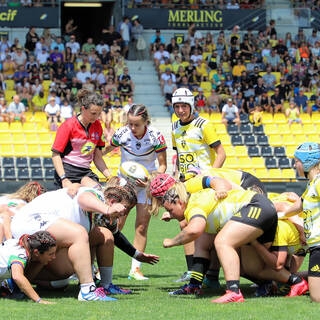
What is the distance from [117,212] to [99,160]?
7.80 ft

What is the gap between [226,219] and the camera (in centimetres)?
678

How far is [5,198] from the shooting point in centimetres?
790

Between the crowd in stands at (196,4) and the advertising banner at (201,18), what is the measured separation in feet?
0.96

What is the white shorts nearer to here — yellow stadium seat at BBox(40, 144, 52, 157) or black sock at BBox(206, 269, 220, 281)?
black sock at BBox(206, 269, 220, 281)

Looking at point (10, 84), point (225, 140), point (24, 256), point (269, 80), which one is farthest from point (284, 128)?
point (24, 256)

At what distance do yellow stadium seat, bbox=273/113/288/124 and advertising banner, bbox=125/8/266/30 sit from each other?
21.9ft

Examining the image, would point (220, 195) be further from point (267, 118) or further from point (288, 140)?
point (267, 118)

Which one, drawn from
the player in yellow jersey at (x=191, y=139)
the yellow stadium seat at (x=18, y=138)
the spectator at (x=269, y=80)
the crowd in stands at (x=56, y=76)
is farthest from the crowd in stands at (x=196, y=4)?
the player in yellow jersey at (x=191, y=139)

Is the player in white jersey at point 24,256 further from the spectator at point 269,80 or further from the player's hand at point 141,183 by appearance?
the spectator at point 269,80

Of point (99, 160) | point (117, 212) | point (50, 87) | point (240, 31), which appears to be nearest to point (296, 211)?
point (117, 212)

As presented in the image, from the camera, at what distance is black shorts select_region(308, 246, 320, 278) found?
6504 mm

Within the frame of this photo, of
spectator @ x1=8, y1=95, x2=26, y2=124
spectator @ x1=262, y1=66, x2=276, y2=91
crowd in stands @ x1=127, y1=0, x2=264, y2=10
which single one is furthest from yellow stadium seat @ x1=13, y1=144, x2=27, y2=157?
crowd in stands @ x1=127, y1=0, x2=264, y2=10

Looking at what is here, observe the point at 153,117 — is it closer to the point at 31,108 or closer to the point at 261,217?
the point at 31,108

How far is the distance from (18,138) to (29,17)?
7.89 metres
